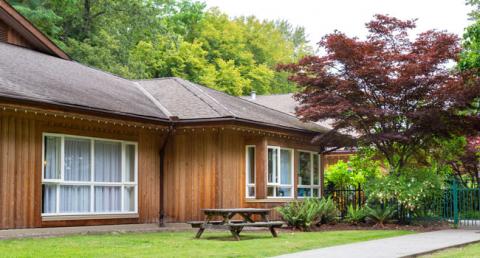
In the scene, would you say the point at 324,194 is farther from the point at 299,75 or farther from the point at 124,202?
the point at 124,202

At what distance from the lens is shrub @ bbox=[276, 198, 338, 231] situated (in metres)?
19.9

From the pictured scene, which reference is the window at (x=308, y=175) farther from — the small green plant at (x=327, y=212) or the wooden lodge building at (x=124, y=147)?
the small green plant at (x=327, y=212)

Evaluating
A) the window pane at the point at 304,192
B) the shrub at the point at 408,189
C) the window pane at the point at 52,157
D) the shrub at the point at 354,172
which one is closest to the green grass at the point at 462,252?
the shrub at the point at 408,189

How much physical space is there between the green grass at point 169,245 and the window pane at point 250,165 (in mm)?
3557

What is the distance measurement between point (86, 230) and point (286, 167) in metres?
7.61

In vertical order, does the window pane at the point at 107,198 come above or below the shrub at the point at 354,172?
below

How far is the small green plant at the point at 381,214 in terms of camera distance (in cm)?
2155

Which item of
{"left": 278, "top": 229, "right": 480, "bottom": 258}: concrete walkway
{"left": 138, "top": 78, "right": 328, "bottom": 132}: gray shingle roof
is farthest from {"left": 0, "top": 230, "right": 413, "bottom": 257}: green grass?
{"left": 138, "top": 78, "right": 328, "bottom": 132}: gray shingle roof

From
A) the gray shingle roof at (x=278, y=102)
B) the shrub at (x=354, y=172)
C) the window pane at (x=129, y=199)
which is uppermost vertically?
the gray shingle roof at (x=278, y=102)

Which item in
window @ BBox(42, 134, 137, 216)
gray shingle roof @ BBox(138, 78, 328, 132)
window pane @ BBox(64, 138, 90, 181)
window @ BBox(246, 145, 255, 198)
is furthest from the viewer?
window @ BBox(246, 145, 255, 198)

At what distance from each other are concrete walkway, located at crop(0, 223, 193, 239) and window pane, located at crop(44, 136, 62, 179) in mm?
1331

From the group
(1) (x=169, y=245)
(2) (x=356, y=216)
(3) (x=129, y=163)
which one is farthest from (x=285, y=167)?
(1) (x=169, y=245)

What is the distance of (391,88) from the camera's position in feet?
69.6

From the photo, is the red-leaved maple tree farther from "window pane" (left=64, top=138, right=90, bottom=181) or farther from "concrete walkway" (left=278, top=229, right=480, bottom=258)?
"window pane" (left=64, top=138, right=90, bottom=181)
